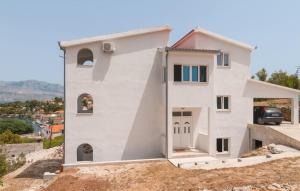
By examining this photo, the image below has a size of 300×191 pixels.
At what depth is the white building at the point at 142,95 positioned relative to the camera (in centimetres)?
1956

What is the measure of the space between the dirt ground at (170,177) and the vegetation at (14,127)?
106498 millimetres

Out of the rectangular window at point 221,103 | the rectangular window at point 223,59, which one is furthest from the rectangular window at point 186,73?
the rectangular window at point 221,103

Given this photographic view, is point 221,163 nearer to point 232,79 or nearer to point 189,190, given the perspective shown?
point 189,190

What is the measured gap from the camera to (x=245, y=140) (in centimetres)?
2311

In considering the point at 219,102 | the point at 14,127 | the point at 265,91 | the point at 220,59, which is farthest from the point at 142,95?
the point at 14,127

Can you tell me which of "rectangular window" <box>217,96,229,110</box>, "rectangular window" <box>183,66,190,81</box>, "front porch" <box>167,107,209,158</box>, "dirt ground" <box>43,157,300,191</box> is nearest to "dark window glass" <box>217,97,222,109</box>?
"rectangular window" <box>217,96,229,110</box>

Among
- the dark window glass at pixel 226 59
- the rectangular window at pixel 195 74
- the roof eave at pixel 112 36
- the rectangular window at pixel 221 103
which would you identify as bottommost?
the rectangular window at pixel 221 103

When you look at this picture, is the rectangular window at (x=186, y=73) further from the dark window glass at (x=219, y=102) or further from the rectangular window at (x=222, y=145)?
the rectangular window at (x=222, y=145)

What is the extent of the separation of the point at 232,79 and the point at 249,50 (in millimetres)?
3194

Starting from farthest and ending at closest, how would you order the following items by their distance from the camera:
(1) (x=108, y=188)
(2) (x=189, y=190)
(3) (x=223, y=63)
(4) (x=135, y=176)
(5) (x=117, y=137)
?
1. (3) (x=223, y=63)
2. (5) (x=117, y=137)
3. (4) (x=135, y=176)
4. (1) (x=108, y=188)
5. (2) (x=189, y=190)

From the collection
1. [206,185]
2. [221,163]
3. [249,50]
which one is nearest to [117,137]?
[221,163]

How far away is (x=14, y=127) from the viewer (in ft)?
375

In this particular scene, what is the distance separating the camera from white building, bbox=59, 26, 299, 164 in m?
19.6

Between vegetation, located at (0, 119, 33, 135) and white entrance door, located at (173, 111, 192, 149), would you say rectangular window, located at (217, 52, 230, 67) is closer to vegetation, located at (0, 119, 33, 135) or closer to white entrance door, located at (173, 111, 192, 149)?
white entrance door, located at (173, 111, 192, 149)
